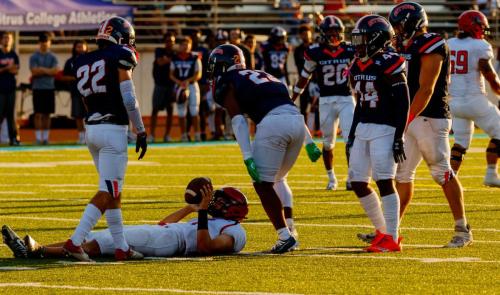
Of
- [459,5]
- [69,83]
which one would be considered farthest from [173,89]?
[459,5]

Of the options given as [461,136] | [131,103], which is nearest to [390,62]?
[131,103]

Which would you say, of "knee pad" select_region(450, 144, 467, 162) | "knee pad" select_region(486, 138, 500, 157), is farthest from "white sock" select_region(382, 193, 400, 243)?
"knee pad" select_region(486, 138, 500, 157)

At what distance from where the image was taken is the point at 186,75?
23.4 metres

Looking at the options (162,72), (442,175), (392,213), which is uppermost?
(442,175)

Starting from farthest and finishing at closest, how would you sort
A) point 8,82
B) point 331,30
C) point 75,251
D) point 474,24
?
1. point 8,82
2. point 331,30
3. point 474,24
4. point 75,251

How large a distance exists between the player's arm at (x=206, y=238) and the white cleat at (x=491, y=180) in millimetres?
6430

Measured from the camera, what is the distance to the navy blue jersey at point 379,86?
9.31 metres

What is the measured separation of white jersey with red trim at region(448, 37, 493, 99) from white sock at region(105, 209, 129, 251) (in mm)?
5352

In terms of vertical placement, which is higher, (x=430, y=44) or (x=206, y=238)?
(x=430, y=44)

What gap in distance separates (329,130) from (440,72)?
487cm

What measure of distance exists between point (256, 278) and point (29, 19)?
710 inches

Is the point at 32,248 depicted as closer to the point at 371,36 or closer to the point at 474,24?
the point at 371,36

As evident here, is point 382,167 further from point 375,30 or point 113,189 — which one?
point 113,189

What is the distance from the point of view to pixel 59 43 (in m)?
29.3
